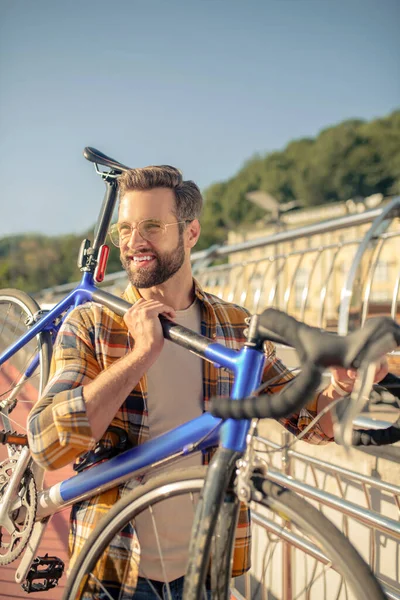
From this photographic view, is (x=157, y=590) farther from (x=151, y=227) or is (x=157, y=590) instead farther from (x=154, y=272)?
(x=151, y=227)

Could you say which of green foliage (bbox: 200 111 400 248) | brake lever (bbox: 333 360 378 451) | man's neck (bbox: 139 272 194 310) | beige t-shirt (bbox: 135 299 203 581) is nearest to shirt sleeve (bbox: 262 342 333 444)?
beige t-shirt (bbox: 135 299 203 581)

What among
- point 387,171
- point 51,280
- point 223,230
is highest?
point 387,171

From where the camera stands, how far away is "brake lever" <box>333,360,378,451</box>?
1101 mm

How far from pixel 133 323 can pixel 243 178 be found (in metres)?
96.9

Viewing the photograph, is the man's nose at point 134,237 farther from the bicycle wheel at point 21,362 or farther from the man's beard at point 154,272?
the bicycle wheel at point 21,362

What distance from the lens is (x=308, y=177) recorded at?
83.8 meters

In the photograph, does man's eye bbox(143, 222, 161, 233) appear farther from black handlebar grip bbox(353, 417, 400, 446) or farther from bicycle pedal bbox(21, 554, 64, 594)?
bicycle pedal bbox(21, 554, 64, 594)

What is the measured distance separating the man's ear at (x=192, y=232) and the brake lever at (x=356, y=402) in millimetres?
1166

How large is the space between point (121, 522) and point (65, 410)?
33cm

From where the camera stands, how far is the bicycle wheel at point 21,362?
2.74 m

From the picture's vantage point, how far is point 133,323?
1.70 meters

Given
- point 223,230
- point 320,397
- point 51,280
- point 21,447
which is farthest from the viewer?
point 223,230

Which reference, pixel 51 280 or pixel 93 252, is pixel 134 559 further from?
pixel 51 280

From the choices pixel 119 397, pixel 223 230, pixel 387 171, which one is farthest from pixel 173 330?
pixel 223 230
